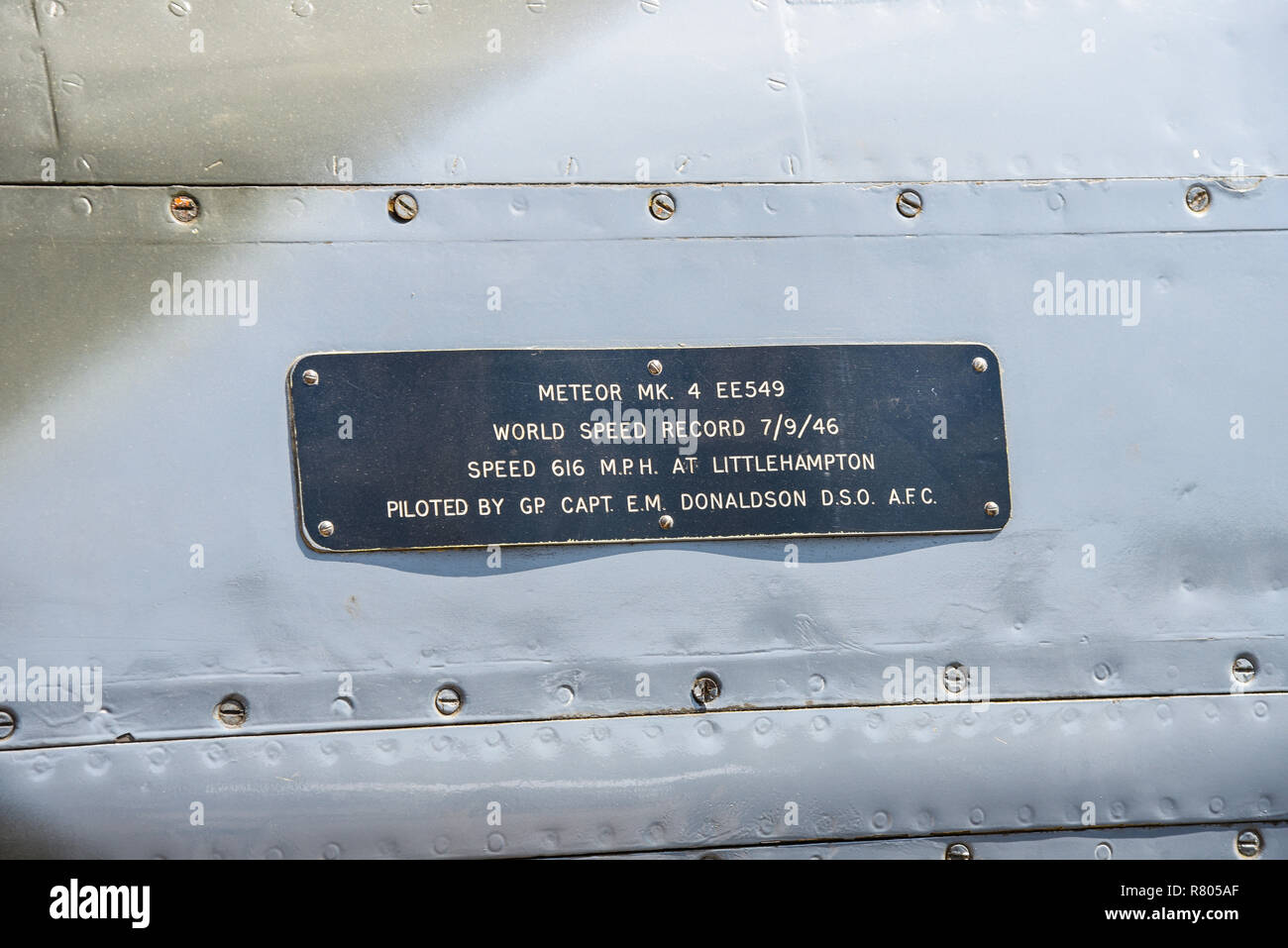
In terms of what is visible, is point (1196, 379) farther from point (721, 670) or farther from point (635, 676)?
point (635, 676)

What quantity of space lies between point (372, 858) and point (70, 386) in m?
0.89

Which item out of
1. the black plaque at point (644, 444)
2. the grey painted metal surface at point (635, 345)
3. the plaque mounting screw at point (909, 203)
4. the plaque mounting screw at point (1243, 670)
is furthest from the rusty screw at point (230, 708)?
the plaque mounting screw at point (1243, 670)

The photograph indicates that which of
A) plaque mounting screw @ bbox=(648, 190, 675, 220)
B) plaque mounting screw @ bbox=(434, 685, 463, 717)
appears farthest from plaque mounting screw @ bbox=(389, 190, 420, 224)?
plaque mounting screw @ bbox=(434, 685, 463, 717)

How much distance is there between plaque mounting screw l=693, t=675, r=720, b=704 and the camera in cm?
149

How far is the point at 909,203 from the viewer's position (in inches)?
60.2

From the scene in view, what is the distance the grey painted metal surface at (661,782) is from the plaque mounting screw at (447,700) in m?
0.03

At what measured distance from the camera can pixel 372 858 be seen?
1.46 metres

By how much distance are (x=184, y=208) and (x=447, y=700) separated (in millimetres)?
893

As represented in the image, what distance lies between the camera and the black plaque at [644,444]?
1447mm

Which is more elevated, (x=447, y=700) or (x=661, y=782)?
(x=447, y=700)

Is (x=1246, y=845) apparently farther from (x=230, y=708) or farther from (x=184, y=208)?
(x=184, y=208)

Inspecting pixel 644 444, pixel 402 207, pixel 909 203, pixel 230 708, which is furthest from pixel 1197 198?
pixel 230 708

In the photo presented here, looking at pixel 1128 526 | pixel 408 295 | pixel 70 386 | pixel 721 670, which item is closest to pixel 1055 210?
pixel 1128 526
